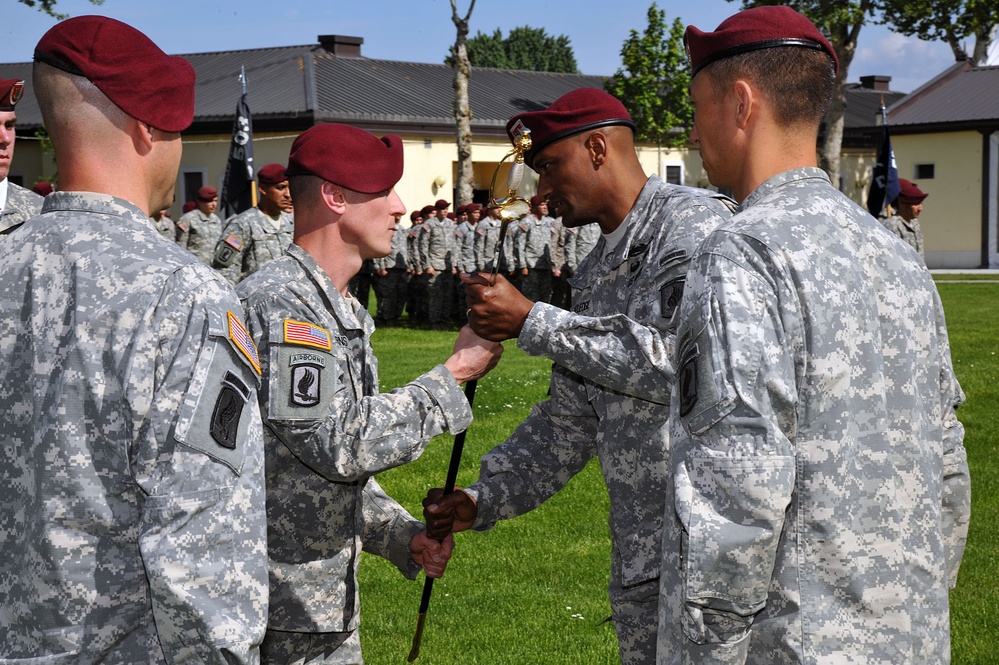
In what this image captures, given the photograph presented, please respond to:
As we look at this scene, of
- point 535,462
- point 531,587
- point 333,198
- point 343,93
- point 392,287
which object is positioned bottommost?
point 531,587

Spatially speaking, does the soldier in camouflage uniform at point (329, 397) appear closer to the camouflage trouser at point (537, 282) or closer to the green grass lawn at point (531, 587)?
the green grass lawn at point (531, 587)

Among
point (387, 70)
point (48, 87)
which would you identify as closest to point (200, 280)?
point (48, 87)

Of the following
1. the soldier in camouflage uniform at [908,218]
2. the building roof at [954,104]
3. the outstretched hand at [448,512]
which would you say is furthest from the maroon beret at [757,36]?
the building roof at [954,104]

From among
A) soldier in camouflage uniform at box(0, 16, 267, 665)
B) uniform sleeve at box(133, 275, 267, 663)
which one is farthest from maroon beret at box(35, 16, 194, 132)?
uniform sleeve at box(133, 275, 267, 663)

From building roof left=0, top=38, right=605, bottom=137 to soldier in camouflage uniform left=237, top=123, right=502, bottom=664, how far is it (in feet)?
103

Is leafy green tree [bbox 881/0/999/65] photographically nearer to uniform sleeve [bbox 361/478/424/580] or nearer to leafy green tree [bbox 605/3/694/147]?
leafy green tree [bbox 605/3/694/147]

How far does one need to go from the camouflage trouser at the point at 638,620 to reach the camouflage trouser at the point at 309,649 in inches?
36.5

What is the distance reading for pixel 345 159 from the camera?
3.84 m

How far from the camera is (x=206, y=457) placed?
2314 millimetres

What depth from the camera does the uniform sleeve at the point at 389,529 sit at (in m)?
4.20

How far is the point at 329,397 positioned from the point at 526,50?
86.4 meters

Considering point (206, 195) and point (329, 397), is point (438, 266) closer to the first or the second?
point (206, 195)

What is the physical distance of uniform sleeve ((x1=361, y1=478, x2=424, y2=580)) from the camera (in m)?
4.20

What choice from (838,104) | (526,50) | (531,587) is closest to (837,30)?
(838,104)
